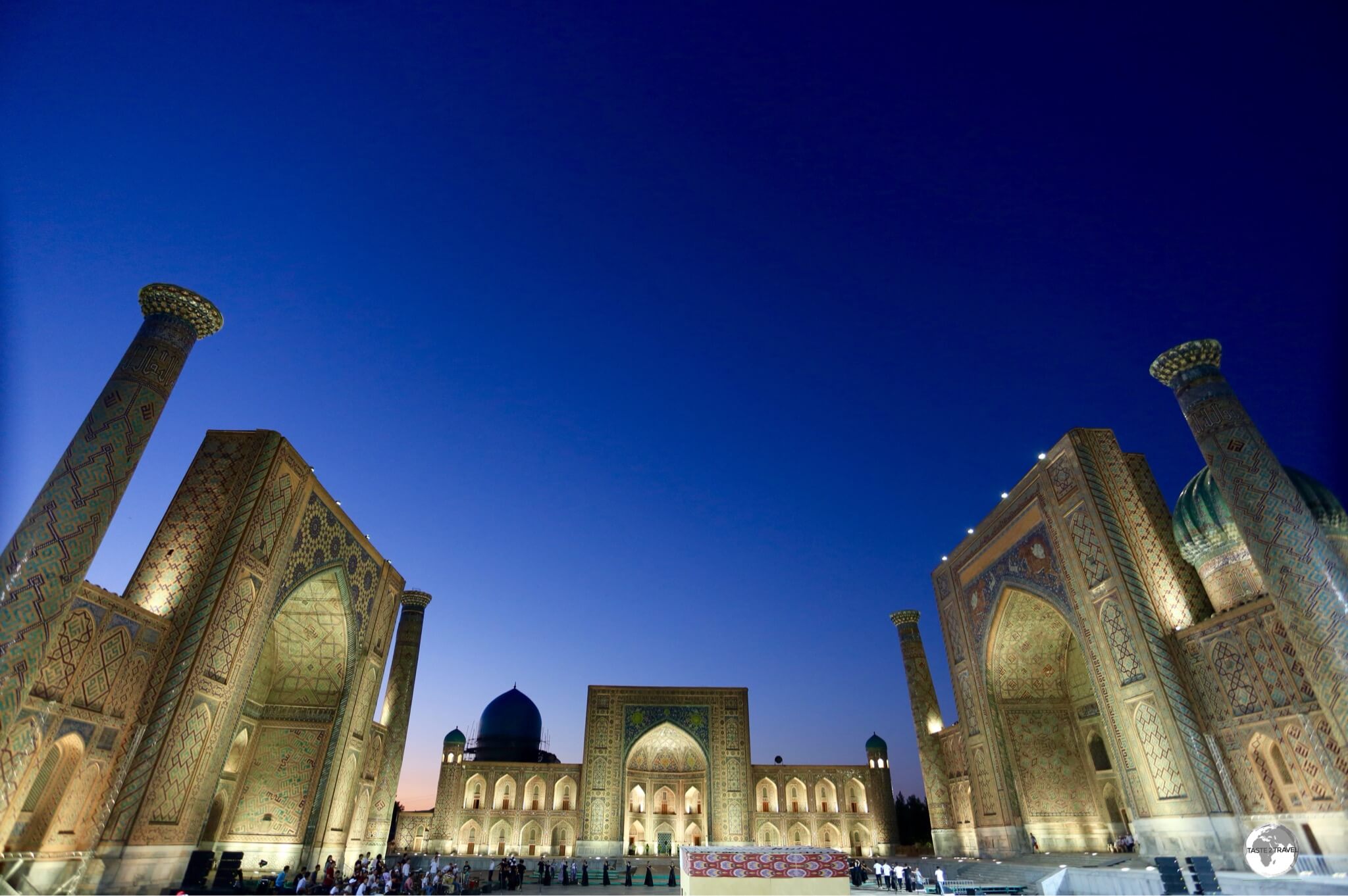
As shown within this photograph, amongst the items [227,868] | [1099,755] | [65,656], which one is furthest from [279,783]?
[1099,755]

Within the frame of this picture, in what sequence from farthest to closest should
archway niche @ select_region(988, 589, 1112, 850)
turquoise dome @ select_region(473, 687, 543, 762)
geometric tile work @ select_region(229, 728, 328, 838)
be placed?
turquoise dome @ select_region(473, 687, 543, 762)
archway niche @ select_region(988, 589, 1112, 850)
geometric tile work @ select_region(229, 728, 328, 838)

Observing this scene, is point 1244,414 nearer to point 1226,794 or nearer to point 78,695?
point 1226,794

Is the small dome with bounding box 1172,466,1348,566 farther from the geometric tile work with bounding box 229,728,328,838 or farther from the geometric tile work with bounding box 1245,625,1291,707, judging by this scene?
the geometric tile work with bounding box 229,728,328,838

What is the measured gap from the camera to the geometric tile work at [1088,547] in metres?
11.5

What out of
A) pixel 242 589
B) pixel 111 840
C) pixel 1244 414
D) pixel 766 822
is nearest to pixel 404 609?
pixel 242 589

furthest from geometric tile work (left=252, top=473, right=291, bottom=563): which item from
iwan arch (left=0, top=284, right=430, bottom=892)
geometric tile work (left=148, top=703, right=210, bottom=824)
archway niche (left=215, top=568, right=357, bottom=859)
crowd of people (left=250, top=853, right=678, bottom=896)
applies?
crowd of people (left=250, top=853, right=678, bottom=896)

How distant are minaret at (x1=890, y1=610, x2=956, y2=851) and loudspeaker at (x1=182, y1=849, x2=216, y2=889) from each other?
53.5 ft

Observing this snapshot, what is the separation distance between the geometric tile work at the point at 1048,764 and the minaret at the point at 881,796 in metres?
10.2

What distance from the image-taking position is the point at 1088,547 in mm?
11844

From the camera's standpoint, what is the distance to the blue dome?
27.8 m

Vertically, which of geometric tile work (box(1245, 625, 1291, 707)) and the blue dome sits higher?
the blue dome

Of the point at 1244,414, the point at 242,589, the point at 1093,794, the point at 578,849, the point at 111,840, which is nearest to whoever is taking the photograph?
the point at 111,840

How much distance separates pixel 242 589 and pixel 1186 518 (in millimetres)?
14616

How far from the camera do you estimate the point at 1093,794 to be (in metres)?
14.8
